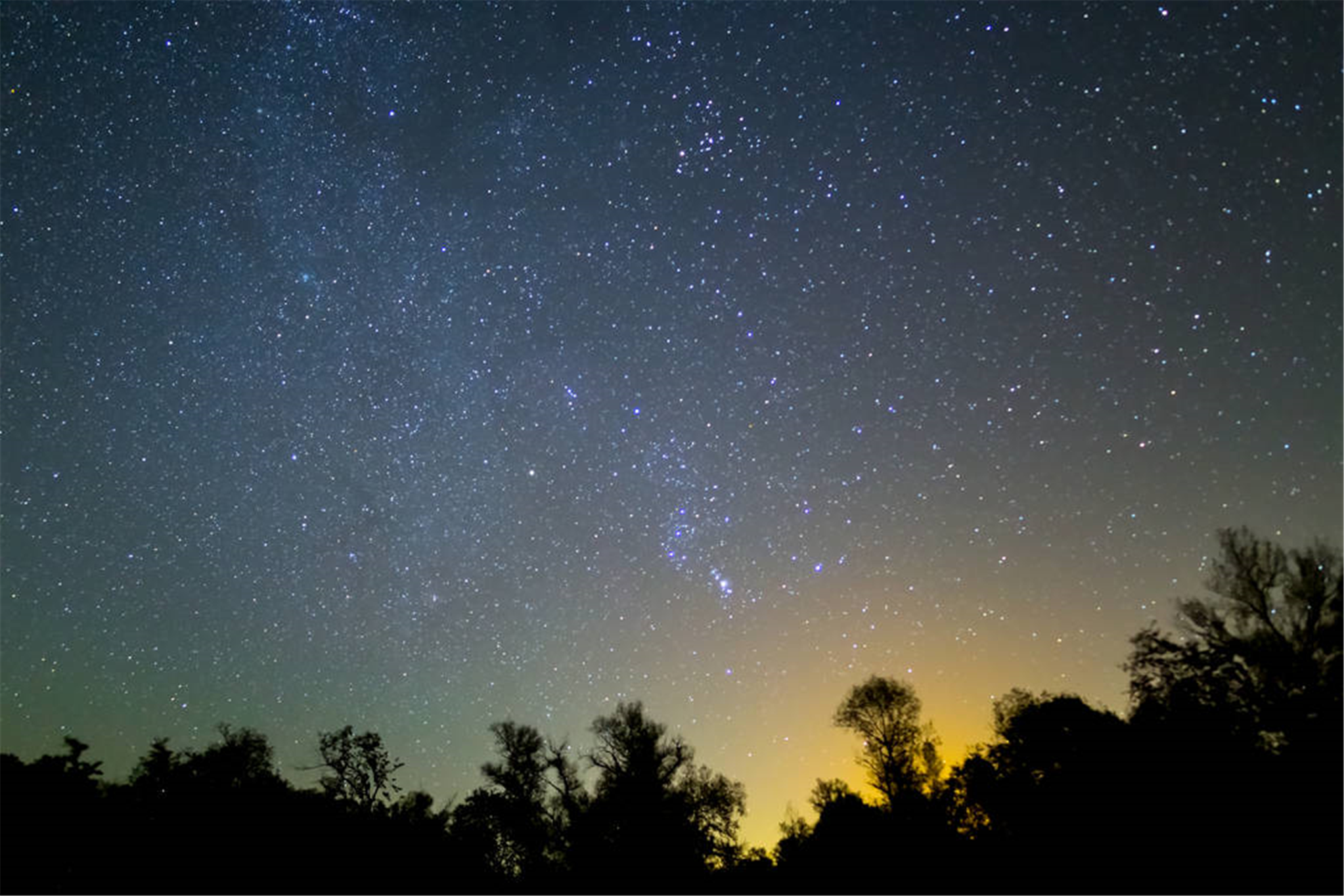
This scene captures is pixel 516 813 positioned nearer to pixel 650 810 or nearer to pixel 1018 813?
pixel 650 810

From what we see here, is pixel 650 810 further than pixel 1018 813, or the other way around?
pixel 650 810

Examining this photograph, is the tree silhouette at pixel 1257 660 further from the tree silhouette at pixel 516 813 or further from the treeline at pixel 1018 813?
the tree silhouette at pixel 516 813

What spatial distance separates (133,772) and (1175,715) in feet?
174

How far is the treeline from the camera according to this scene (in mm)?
13750

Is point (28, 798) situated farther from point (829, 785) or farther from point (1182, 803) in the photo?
point (829, 785)

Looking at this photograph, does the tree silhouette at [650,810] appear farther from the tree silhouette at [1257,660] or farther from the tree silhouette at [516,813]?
the tree silhouette at [1257,660]

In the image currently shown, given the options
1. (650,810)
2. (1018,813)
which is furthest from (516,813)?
(1018,813)

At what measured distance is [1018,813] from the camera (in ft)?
56.3

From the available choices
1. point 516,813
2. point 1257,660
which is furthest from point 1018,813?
point 516,813

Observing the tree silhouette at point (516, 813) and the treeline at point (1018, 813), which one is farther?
the tree silhouette at point (516, 813)


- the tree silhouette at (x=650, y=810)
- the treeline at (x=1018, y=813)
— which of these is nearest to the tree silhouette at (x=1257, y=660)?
the treeline at (x=1018, y=813)

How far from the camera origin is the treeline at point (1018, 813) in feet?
45.1

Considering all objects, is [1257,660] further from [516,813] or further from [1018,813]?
[516,813]

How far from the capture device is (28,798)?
14906 mm
